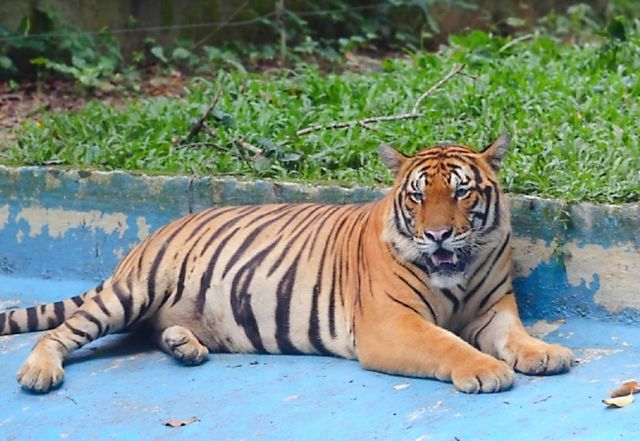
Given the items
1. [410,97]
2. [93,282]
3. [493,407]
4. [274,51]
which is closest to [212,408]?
[493,407]

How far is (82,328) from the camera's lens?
222 inches

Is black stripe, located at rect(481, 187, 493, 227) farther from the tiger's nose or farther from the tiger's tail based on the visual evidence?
the tiger's tail

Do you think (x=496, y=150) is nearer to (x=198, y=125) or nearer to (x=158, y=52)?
(x=198, y=125)

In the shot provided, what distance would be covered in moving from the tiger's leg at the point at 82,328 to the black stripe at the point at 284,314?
64 centimetres

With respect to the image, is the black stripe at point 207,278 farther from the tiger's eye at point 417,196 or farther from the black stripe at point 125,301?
the tiger's eye at point 417,196

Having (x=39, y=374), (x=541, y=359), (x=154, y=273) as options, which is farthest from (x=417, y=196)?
(x=39, y=374)

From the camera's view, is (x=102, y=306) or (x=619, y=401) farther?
(x=102, y=306)

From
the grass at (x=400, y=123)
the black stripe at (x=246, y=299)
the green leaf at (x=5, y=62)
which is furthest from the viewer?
the green leaf at (x=5, y=62)

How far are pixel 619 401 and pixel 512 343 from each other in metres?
0.69

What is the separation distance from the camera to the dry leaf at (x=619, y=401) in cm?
441

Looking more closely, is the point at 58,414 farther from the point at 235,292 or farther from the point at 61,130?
the point at 61,130

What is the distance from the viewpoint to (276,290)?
5.62m

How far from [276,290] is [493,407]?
1392mm

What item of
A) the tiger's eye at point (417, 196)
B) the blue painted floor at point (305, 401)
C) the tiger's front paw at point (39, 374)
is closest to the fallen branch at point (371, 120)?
the blue painted floor at point (305, 401)
